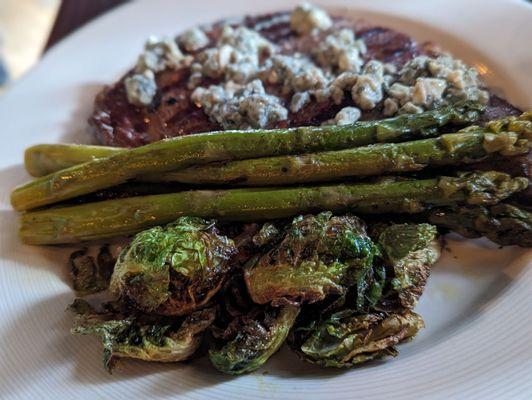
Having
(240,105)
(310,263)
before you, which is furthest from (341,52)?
(310,263)

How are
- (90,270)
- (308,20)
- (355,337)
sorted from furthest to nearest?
(308,20) < (90,270) < (355,337)

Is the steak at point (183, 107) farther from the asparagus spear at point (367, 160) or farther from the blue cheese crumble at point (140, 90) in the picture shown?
the asparagus spear at point (367, 160)

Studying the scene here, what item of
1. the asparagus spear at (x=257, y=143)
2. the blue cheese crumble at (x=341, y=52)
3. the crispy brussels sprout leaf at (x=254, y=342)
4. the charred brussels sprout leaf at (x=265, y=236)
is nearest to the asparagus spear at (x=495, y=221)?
the asparagus spear at (x=257, y=143)

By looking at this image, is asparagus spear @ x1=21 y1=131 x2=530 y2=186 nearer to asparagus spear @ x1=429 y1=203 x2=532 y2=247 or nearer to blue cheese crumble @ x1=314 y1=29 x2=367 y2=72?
asparagus spear @ x1=429 y1=203 x2=532 y2=247

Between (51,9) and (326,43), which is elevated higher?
(326,43)

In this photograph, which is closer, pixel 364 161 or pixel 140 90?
pixel 364 161

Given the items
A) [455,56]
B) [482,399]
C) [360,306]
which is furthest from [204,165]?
[455,56]

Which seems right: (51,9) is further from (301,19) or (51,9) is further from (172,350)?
(172,350)

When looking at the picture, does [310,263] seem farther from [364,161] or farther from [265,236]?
[364,161]
